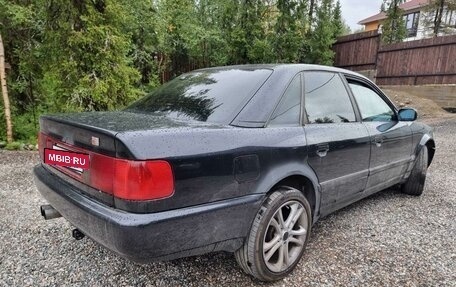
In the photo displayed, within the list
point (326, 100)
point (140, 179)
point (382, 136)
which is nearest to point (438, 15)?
point (382, 136)

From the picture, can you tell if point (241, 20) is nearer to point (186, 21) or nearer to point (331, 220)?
point (186, 21)

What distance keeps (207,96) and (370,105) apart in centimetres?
188

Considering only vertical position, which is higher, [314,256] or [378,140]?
[378,140]

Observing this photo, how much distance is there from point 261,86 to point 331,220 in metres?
1.75

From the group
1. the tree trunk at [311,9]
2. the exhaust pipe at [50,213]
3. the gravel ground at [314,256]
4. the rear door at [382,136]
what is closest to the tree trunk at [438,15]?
the tree trunk at [311,9]

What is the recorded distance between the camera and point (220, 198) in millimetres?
1863

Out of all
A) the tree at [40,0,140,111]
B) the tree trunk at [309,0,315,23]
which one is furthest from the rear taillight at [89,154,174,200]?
the tree trunk at [309,0,315,23]

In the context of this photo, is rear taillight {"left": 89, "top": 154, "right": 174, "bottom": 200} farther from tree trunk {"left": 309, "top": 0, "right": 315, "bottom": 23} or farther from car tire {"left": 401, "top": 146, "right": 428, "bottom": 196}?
tree trunk {"left": 309, "top": 0, "right": 315, "bottom": 23}

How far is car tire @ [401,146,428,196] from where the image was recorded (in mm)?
3965

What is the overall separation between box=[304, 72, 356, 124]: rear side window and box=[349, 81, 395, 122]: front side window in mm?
205

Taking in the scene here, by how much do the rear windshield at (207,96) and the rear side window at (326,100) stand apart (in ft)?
1.38

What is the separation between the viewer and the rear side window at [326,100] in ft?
8.48

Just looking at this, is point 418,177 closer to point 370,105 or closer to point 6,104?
point 370,105

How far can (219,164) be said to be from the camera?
1.84 meters
